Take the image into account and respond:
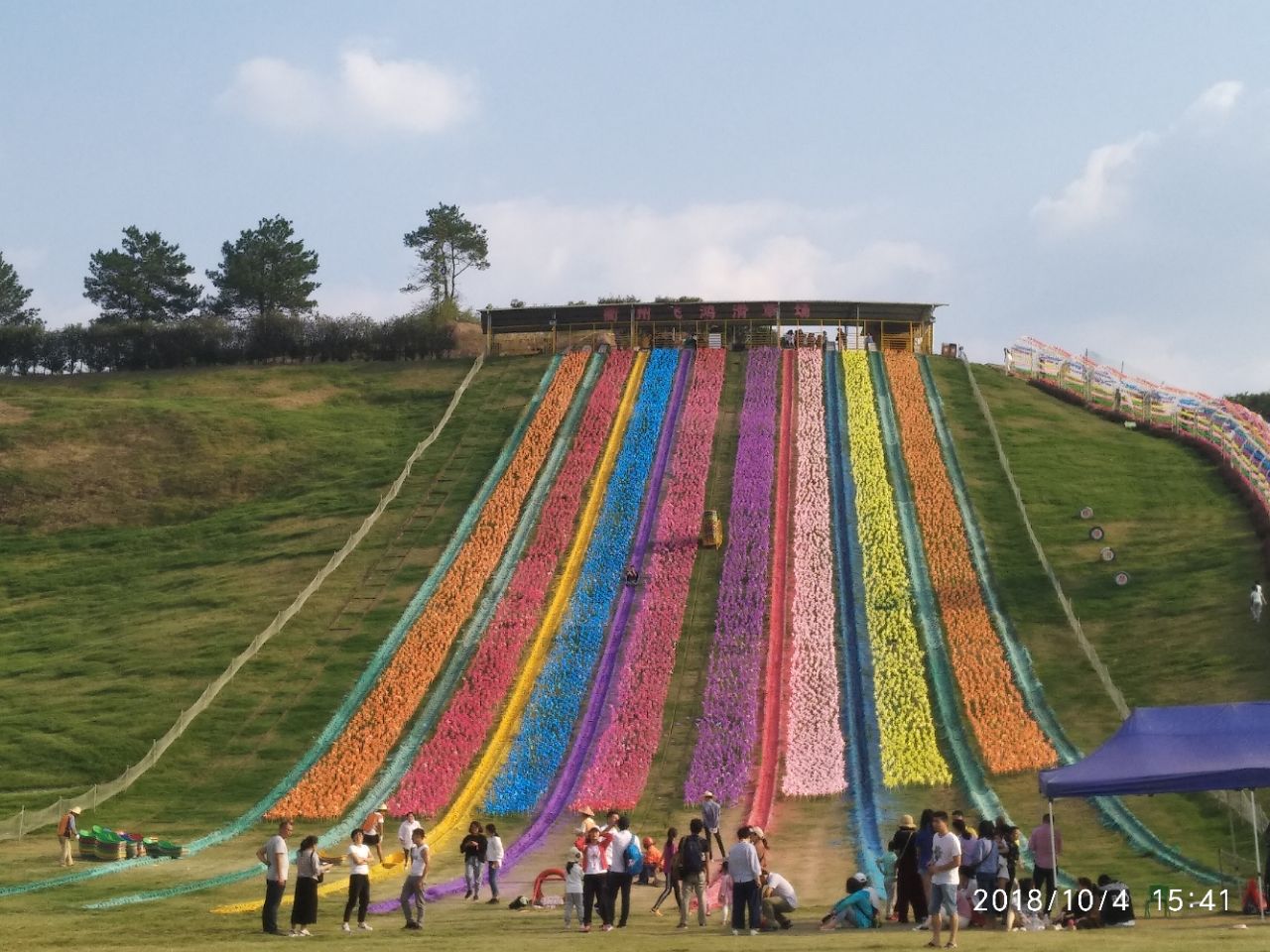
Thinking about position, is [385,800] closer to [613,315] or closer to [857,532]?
[857,532]

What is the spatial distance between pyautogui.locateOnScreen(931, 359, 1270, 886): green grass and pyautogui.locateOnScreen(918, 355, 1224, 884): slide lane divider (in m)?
0.27

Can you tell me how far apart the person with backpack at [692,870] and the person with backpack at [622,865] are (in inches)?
25.7

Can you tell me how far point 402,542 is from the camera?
5847cm

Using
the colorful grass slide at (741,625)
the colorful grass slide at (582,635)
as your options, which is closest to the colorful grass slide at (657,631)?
the colorful grass slide at (582,635)

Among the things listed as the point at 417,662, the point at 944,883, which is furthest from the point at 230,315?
the point at 944,883

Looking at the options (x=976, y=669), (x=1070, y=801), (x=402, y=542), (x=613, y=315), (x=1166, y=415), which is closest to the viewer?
(x=1070, y=801)

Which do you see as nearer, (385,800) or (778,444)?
(385,800)

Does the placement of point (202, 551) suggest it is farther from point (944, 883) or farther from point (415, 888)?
point (944, 883)

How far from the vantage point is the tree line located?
92.4 m

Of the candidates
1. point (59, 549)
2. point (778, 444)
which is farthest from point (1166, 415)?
point (59, 549)

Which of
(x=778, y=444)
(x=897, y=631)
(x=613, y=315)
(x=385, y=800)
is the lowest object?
(x=385, y=800)

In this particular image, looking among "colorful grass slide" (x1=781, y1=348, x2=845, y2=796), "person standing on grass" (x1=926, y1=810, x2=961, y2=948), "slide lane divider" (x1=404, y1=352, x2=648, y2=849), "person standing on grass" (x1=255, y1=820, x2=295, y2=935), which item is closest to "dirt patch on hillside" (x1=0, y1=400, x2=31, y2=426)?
"slide lane divider" (x1=404, y1=352, x2=648, y2=849)

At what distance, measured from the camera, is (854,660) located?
46.9 m

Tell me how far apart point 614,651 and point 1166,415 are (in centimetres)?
3005
